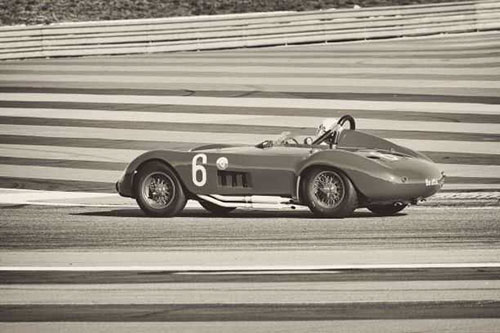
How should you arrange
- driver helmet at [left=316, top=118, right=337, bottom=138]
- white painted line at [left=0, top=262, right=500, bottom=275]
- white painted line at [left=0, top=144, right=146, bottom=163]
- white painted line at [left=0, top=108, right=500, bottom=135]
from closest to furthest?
white painted line at [left=0, top=262, right=500, bottom=275] → driver helmet at [left=316, top=118, right=337, bottom=138] → white painted line at [left=0, top=144, right=146, bottom=163] → white painted line at [left=0, top=108, right=500, bottom=135]

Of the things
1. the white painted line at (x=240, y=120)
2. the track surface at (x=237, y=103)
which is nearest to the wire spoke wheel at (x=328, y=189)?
the track surface at (x=237, y=103)

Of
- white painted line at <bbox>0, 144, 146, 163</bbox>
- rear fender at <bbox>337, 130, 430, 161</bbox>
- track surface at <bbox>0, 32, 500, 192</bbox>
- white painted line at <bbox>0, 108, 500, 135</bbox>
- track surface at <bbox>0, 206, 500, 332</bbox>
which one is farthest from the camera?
white painted line at <bbox>0, 108, 500, 135</bbox>

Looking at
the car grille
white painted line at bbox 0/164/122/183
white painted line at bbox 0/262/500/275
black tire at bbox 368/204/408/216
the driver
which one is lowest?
white painted line at bbox 0/164/122/183

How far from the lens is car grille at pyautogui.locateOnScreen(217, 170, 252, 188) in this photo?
11922 mm

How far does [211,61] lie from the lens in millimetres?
26484

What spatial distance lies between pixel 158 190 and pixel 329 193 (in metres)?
1.57

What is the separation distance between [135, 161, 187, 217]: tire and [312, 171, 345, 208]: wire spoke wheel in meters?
1.23

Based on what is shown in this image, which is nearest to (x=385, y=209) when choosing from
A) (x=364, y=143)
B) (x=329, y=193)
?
(x=364, y=143)

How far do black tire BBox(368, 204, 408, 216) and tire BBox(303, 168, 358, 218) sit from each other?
675mm

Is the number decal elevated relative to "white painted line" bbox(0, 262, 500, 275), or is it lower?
elevated

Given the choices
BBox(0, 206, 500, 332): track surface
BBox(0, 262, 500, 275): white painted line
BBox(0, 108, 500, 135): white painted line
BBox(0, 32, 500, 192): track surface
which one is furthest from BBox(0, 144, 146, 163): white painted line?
BBox(0, 262, 500, 275): white painted line

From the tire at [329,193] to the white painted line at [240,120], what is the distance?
700 cm

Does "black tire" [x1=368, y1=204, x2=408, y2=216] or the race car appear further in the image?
"black tire" [x1=368, y1=204, x2=408, y2=216]

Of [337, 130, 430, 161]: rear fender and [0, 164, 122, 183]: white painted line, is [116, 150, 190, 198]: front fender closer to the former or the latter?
[337, 130, 430, 161]: rear fender
